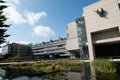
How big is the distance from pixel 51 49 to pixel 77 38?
176 feet

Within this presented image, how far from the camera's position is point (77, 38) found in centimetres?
5353

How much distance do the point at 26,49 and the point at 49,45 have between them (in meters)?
25.2

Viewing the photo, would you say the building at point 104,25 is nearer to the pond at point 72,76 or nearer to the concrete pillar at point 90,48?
the concrete pillar at point 90,48

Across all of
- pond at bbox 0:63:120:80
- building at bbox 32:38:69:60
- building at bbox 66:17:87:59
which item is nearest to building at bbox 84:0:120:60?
building at bbox 66:17:87:59

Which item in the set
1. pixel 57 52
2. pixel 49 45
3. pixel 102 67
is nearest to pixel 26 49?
pixel 49 45

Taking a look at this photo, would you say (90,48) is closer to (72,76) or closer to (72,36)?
(72,36)

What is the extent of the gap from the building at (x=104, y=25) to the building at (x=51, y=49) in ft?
164

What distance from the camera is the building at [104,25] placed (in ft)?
115

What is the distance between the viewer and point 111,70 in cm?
2014

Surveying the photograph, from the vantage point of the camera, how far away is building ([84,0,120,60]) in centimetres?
3512

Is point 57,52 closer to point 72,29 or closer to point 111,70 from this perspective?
point 72,29

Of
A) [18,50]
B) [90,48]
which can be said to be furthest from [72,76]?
[18,50]

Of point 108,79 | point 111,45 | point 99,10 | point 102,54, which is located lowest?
point 108,79

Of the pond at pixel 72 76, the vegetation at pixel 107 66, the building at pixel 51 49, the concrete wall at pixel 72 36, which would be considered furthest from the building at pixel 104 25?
the building at pixel 51 49
